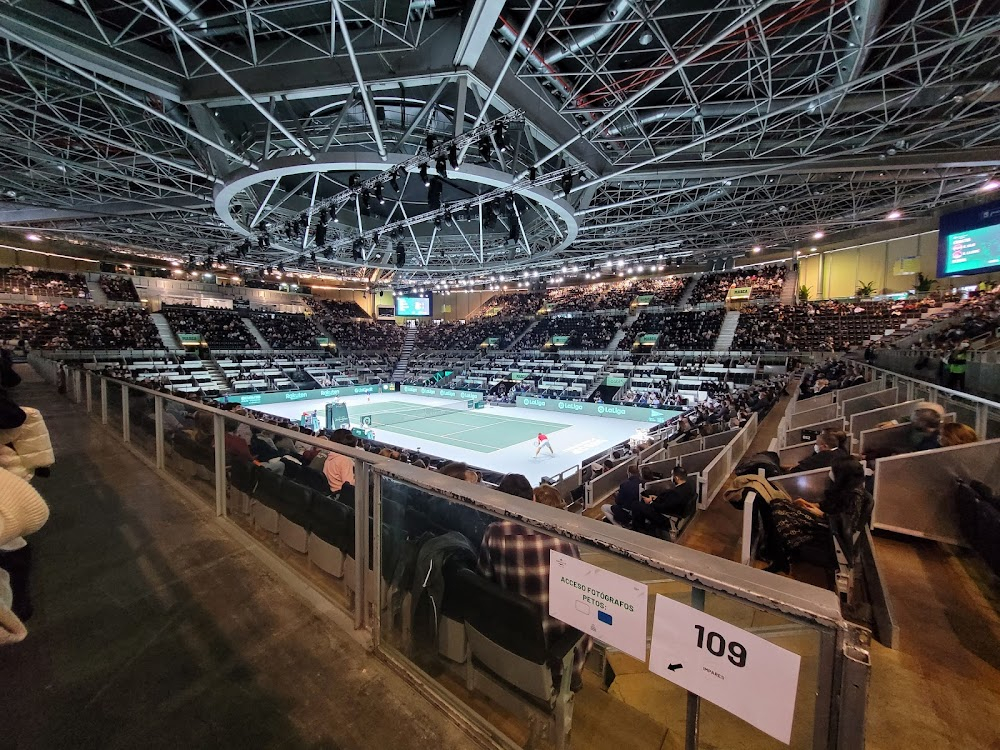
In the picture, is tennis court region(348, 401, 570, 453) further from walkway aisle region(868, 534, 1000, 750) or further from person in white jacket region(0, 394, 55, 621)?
person in white jacket region(0, 394, 55, 621)

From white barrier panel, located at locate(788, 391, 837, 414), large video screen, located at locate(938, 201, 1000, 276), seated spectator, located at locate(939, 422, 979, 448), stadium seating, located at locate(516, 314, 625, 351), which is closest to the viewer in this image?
seated spectator, located at locate(939, 422, 979, 448)

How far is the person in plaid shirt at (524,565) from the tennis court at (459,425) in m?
13.8

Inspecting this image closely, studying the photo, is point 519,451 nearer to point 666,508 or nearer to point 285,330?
point 666,508

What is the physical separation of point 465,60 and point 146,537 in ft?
29.2

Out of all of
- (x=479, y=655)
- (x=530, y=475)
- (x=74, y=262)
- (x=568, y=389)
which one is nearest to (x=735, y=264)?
(x=568, y=389)

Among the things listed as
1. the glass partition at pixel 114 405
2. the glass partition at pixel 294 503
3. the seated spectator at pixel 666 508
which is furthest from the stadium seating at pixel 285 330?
the seated spectator at pixel 666 508

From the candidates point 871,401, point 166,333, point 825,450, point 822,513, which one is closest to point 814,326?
point 871,401

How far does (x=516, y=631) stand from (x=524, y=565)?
26 centimetres

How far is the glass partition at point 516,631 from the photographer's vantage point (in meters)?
1.26

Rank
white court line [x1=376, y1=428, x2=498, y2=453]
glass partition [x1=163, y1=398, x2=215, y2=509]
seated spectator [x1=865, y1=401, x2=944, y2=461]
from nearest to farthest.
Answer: glass partition [x1=163, y1=398, x2=215, y2=509], seated spectator [x1=865, y1=401, x2=944, y2=461], white court line [x1=376, y1=428, x2=498, y2=453]

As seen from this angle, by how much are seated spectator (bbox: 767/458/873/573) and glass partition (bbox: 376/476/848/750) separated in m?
2.69

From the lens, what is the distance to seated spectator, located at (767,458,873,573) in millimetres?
3289

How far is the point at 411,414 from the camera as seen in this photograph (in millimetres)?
24250

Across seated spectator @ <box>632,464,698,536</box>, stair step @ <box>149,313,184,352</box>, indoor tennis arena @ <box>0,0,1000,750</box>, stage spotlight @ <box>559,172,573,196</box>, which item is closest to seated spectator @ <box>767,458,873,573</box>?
indoor tennis arena @ <box>0,0,1000,750</box>
